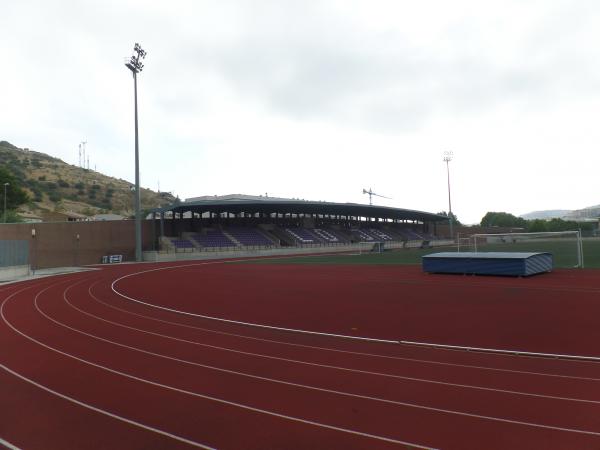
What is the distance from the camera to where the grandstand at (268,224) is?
5081cm

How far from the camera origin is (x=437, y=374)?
734cm

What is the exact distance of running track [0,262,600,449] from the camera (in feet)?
17.3

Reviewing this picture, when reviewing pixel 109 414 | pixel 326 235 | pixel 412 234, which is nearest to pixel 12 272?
pixel 109 414

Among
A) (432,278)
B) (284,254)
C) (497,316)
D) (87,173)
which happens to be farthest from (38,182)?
(497,316)

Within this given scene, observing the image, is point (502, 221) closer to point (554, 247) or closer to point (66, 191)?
point (554, 247)

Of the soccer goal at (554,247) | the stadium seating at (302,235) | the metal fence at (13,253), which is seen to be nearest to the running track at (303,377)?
the soccer goal at (554,247)

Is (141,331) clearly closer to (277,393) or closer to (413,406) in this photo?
(277,393)

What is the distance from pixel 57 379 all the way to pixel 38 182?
128 m

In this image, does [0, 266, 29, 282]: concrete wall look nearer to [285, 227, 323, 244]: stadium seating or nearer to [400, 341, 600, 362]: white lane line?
[400, 341, 600, 362]: white lane line

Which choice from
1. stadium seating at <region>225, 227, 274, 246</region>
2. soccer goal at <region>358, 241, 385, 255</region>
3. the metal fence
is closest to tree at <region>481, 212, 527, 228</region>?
soccer goal at <region>358, 241, 385, 255</region>

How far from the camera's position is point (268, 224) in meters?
63.7

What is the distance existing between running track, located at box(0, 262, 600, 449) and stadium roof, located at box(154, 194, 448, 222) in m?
35.6

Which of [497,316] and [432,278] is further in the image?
[432,278]

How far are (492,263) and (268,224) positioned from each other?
44472 millimetres
